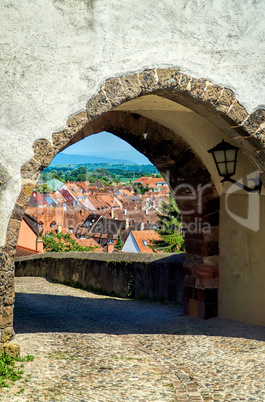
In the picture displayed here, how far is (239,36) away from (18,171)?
2.47m

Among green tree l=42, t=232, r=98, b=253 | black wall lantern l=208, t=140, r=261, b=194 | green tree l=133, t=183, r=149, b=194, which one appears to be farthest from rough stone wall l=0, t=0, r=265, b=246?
green tree l=133, t=183, r=149, b=194

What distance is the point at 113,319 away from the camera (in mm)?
7289

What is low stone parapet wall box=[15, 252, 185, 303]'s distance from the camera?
29.1 ft

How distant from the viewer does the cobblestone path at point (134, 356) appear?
4086 mm

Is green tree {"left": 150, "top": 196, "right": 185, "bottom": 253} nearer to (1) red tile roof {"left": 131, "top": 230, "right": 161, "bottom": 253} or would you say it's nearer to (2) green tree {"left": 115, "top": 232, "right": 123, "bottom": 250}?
(1) red tile roof {"left": 131, "top": 230, "right": 161, "bottom": 253}

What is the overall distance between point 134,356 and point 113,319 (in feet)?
7.05

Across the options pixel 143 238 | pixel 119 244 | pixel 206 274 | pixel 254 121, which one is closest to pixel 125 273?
pixel 206 274

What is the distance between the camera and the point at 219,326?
6.68 metres

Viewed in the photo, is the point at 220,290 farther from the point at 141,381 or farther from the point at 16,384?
the point at 16,384

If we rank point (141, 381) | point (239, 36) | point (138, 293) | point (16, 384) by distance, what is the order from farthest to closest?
point (138, 293), point (239, 36), point (141, 381), point (16, 384)

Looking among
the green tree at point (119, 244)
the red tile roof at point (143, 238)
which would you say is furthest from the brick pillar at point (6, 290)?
the green tree at point (119, 244)

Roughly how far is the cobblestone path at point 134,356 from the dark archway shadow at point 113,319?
1 cm

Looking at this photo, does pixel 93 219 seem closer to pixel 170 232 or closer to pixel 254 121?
pixel 170 232

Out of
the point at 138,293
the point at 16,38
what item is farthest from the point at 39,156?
the point at 138,293
